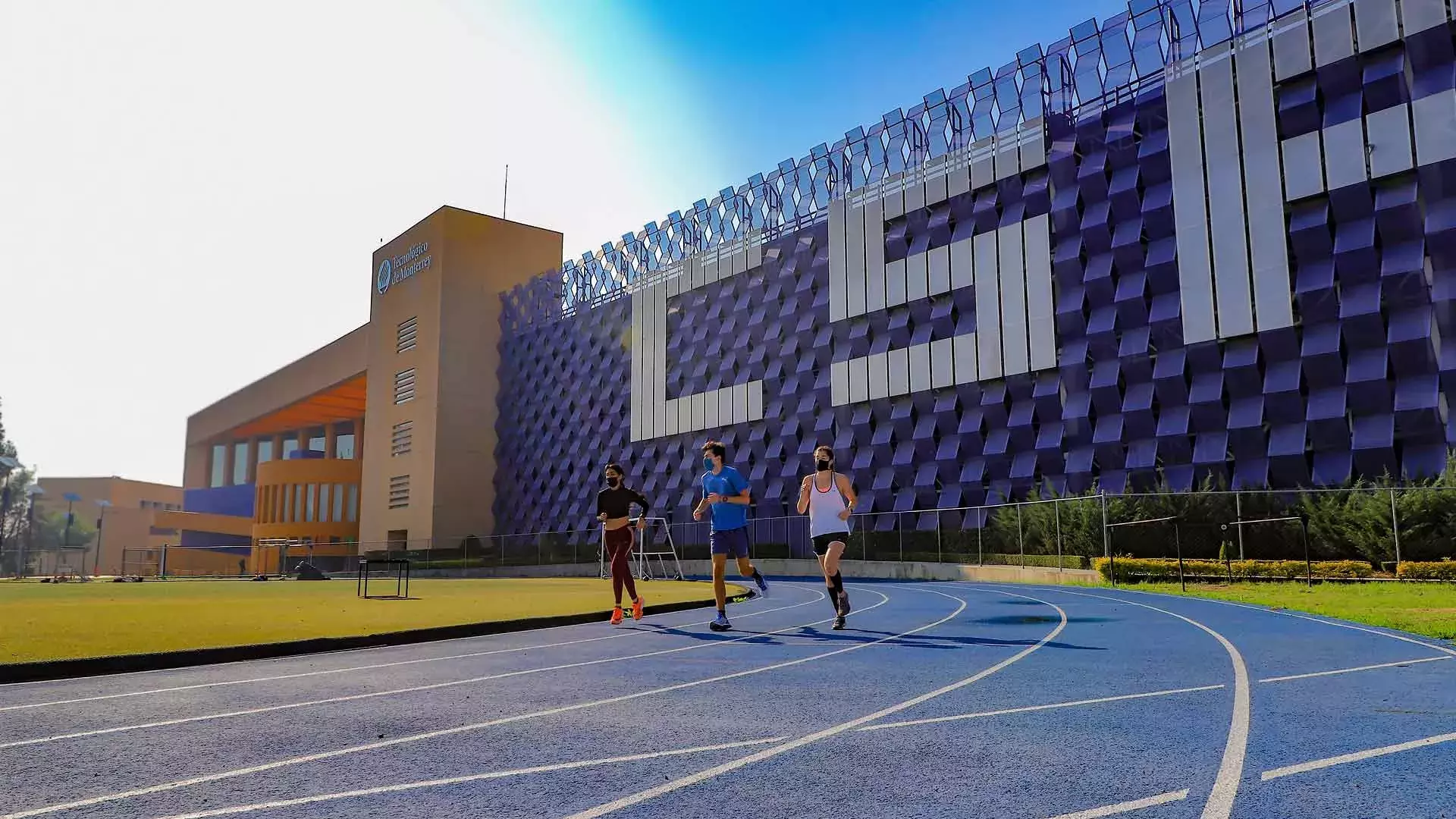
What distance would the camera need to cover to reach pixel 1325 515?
82.8ft

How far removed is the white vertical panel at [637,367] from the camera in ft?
174

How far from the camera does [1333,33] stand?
28125 millimetres

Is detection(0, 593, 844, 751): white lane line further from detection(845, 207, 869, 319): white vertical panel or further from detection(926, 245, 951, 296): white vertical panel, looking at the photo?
detection(845, 207, 869, 319): white vertical panel

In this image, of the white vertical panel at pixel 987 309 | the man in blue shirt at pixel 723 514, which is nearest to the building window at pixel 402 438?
the white vertical panel at pixel 987 309

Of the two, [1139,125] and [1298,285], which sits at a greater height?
[1139,125]

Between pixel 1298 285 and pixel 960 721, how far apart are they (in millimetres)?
26691

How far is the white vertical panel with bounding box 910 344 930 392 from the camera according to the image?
38.0m

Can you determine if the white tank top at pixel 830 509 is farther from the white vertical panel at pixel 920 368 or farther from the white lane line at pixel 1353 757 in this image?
the white vertical panel at pixel 920 368

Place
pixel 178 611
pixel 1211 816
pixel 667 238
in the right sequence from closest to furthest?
pixel 1211 816
pixel 178 611
pixel 667 238

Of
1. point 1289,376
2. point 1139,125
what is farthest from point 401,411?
point 1289,376

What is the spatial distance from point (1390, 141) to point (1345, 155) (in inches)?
41.5

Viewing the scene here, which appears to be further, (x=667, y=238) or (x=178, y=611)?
(x=667, y=238)

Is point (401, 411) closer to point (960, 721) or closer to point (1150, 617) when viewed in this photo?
point (1150, 617)

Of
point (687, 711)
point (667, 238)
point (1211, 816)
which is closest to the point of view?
point (1211, 816)
